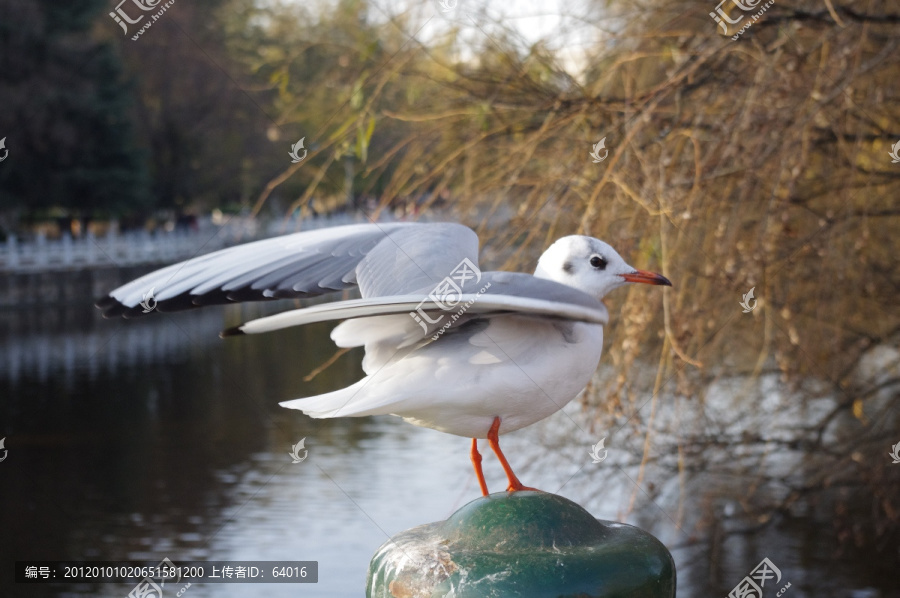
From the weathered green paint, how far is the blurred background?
0.76 m

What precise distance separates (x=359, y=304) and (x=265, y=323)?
18 cm

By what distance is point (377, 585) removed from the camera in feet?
7.64

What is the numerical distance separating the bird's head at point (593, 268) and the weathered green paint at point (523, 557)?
494 mm

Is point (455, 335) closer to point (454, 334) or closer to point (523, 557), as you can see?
point (454, 334)

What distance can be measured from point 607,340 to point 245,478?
5117 millimetres

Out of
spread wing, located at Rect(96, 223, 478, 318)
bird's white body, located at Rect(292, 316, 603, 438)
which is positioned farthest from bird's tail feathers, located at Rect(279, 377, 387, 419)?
spread wing, located at Rect(96, 223, 478, 318)

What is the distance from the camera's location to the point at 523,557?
2178 millimetres

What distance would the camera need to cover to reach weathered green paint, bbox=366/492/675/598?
2.15m

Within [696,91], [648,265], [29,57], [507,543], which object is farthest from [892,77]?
[29,57]
